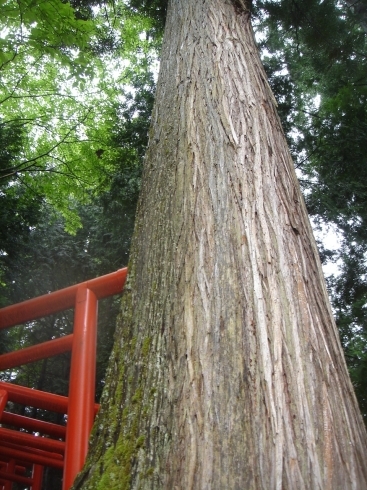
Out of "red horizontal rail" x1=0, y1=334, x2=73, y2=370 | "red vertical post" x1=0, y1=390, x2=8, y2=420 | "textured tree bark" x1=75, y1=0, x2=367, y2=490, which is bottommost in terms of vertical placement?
"textured tree bark" x1=75, y1=0, x2=367, y2=490

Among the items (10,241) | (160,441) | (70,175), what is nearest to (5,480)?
(10,241)

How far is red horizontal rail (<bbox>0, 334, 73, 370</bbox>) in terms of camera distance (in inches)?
105

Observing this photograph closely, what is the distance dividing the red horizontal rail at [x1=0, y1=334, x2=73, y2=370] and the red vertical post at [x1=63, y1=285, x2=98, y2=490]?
0.72 m

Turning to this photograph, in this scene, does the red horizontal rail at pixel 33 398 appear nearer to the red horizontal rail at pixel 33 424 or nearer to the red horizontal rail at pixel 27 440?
the red horizontal rail at pixel 33 424

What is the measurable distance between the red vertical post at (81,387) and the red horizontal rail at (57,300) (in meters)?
0.06

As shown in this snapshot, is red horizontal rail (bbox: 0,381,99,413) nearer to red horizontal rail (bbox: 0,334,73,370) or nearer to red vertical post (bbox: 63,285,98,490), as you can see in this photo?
red horizontal rail (bbox: 0,334,73,370)

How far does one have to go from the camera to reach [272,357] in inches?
34.1

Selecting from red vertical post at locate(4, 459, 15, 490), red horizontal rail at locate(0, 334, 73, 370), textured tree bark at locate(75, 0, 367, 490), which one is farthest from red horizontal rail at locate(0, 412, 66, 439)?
textured tree bark at locate(75, 0, 367, 490)

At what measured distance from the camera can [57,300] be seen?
2223 mm

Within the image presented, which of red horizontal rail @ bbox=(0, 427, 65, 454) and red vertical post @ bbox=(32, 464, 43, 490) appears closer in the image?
red horizontal rail @ bbox=(0, 427, 65, 454)

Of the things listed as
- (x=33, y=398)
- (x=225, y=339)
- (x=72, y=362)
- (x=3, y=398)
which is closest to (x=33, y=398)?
(x=33, y=398)

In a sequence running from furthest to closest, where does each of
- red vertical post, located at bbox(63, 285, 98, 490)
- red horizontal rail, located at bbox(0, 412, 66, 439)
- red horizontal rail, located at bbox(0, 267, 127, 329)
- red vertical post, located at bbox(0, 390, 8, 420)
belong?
red horizontal rail, located at bbox(0, 412, 66, 439), red vertical post, located at bbox(0, 390, 8, 420), red horizontal rail, located at bbox(0, 267, 127, 329), red vertical post, located at bbox(63, 285, 98, 490)

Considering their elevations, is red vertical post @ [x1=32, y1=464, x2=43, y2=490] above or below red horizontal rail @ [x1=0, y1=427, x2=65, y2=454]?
below

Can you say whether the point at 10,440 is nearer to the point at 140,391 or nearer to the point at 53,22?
the point at 140,391
